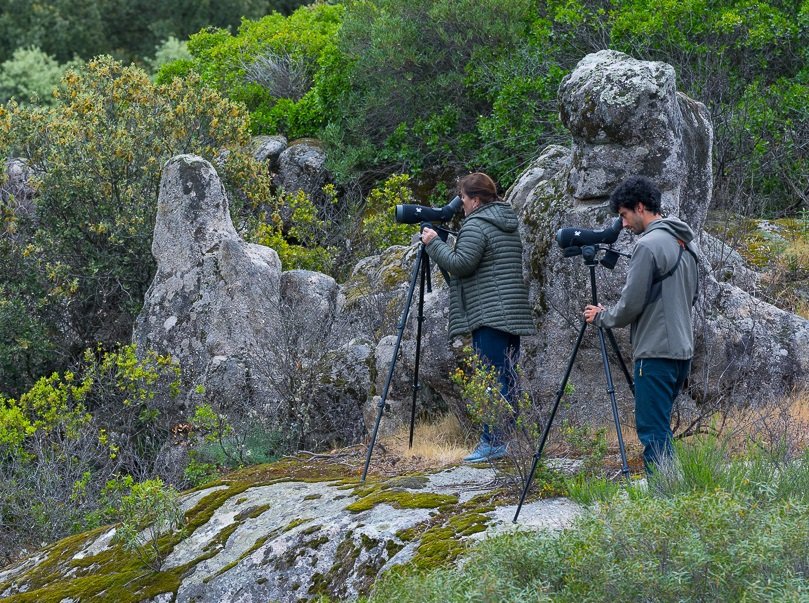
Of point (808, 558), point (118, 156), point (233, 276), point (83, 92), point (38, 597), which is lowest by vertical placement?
point (38, 597)

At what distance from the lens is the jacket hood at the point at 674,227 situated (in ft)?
21.8

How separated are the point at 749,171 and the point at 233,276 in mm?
6742

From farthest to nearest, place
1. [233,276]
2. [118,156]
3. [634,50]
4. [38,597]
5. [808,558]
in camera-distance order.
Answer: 1. [634,50]
2. [118,156]
3. [233,276]
4. [38,597]
5. [808,558]

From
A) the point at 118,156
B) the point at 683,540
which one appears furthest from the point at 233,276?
the point at 683,540

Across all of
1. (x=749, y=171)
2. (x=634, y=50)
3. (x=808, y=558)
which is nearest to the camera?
(x=808, y=558)

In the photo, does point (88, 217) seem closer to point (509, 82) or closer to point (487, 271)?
point (509, 82)

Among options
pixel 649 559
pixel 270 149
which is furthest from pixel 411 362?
pixel 270 149

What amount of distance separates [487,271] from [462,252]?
0.82 feet

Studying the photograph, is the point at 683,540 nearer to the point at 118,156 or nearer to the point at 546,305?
the point at 546,305

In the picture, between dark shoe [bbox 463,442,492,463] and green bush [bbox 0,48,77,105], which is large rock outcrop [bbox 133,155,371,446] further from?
green bush [bbox 0,48,77,105]

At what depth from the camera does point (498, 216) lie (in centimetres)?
820

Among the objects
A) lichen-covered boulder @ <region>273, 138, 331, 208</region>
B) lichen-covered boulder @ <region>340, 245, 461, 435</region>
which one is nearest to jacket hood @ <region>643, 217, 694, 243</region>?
lichen-covered boulder @ <region>340, 245, 461, 435</region>

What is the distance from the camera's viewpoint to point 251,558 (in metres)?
7.02

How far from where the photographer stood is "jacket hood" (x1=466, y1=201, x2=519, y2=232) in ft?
26.8
